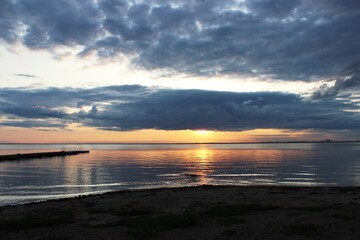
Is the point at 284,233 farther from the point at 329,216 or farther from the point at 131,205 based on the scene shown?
the point at 131,205

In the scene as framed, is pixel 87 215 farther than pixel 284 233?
Yes

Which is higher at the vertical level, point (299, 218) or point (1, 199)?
point (299, 218)

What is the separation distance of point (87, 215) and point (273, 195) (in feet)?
53.4

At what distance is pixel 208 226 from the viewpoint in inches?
638

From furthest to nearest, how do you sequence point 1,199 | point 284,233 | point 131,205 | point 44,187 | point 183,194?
point 44,187, point 1,199, point 183,194, point 131,205, point 284,233

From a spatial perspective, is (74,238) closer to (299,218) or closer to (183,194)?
(299,218)

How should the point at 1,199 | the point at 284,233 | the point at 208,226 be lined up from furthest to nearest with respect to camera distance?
the point at 1,199, the point at 208,226, the point at 284,233

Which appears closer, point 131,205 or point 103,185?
point 131,205

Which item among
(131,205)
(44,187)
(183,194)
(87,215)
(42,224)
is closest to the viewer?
(42,224)

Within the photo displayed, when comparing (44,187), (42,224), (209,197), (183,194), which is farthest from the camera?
(44,187)

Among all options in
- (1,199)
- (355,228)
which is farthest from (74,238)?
(1,199)

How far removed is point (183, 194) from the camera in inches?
1224

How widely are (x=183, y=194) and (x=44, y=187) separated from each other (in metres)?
30.1

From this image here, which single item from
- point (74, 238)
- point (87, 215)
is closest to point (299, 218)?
point (74, 238)
